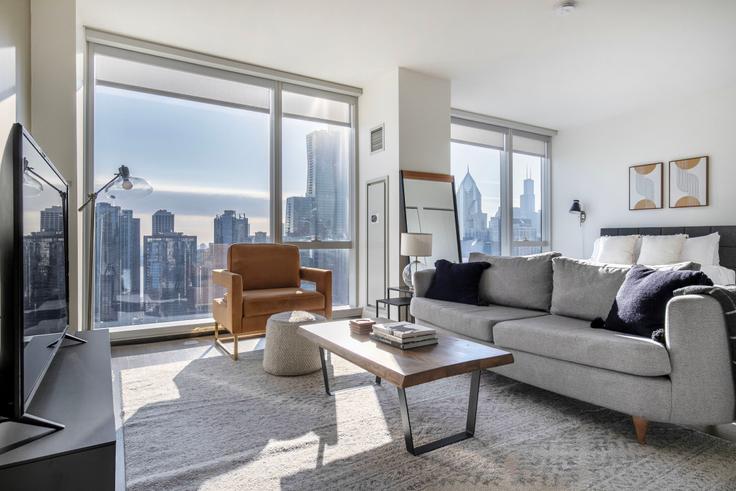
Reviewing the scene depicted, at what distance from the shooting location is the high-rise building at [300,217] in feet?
15.3

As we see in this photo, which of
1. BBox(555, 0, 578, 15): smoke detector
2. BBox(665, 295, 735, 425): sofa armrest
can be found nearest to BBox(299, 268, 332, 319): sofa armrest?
BBox(665, 295, 735, 425): sofa armrest

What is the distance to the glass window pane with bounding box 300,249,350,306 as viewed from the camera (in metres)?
4.84

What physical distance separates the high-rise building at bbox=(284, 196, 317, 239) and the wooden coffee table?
2.57 metres

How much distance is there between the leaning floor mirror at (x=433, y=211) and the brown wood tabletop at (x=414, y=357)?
93.6 inches

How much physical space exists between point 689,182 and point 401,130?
375 cm

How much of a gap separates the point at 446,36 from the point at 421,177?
140 centimetres

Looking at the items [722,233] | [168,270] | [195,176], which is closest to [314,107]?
[195,176]

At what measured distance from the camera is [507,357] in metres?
1.87

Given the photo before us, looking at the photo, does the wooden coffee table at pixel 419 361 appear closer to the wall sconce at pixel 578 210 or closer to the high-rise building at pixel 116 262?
the high-rise building at pixel 116 262

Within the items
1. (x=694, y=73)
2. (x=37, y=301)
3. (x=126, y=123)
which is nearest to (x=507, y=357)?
(x=37, y=301)

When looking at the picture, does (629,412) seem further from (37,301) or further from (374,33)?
(374,33)

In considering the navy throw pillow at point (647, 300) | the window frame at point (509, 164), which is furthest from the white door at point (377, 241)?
the navy throw pillow at point (647, 300)

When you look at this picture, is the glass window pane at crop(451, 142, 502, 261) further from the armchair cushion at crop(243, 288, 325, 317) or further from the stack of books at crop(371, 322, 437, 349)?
the stack of books at crop(371, 322, 437, 349)

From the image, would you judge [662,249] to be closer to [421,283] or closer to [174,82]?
[421,283]
